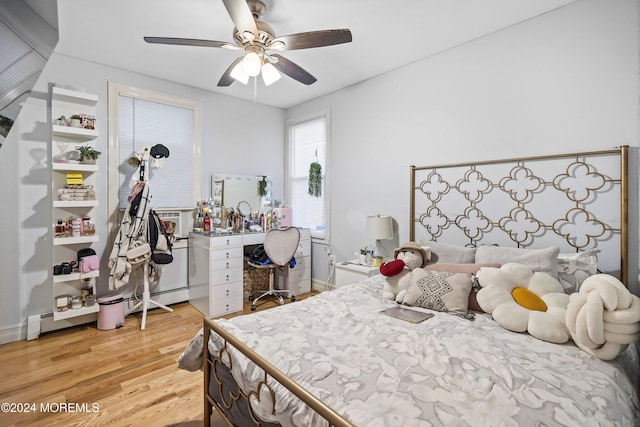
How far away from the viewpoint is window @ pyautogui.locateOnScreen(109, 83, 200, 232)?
3090 millimetres

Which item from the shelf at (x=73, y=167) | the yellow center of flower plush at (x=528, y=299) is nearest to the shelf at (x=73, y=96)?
the shelf at (x=73, y=167)

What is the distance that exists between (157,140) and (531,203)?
147 inches

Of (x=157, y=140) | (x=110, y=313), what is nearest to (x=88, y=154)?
(x=157, y=140)

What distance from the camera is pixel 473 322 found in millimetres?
1678

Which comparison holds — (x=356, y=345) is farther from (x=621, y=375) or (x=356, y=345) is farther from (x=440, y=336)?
(x=621, y=375)

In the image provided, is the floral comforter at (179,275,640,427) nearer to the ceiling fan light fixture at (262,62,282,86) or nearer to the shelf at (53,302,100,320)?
the ceiling fan light fixture at (262,62,282,86)

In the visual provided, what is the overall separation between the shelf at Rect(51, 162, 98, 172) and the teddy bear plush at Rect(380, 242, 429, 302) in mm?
2772

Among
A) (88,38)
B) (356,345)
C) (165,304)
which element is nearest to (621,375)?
(356,345)

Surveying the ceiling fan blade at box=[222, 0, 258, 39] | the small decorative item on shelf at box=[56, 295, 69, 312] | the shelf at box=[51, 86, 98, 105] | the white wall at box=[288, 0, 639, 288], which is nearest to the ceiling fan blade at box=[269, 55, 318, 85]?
the ceiling fan blade at box=[222, 0, 258, 39]

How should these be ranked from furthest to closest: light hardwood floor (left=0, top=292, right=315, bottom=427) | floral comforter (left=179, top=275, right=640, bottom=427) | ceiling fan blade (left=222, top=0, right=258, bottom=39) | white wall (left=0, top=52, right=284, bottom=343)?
1. white wall (left=0, top=52, right=284, bottom=343)
2. light hardwood floor (left=0, top=292, right=315, bottom=427)
3. ceiling fan blade (left=222, top=0, right=258, bottom=39)
4. floral comforter (left=179, top=275, right=640, bottom=427)

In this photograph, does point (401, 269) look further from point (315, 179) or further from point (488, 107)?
point (315, 179)

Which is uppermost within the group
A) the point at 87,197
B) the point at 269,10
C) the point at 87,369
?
the point at 269,10

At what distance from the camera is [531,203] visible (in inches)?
88.1

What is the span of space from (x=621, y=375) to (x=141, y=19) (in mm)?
3562
